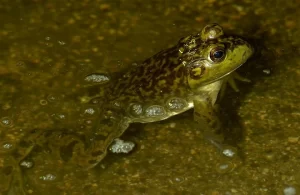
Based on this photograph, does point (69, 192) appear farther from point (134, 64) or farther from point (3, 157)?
point (134, 64)

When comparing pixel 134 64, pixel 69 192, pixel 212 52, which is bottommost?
pixel 69 192

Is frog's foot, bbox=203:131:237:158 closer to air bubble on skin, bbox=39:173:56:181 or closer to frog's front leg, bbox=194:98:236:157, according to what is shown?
frog's front leg, bbox=194:98:236:157

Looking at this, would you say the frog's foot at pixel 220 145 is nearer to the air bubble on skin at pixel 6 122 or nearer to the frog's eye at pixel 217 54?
the frog's eye at pixel 217 54

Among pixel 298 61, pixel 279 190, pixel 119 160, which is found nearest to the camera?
pixel 279 190

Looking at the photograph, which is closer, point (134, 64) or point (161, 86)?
point (161, 86)

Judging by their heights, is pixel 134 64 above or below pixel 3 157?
above

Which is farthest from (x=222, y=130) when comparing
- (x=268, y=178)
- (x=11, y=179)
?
(x=11, y=179)

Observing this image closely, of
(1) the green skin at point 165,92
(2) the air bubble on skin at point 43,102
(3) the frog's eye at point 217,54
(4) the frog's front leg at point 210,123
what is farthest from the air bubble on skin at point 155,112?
(2) the air bubble on skin at point 43,102

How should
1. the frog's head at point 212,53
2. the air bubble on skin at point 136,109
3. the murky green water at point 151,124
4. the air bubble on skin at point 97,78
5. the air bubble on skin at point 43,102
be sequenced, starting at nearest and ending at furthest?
the murky green water at point 151,124
the frog's head at point 212,53
the air bubble on skin at point 136,109
the air bubble on skin at point 43,102
the air bubble on skin at point 97,78
